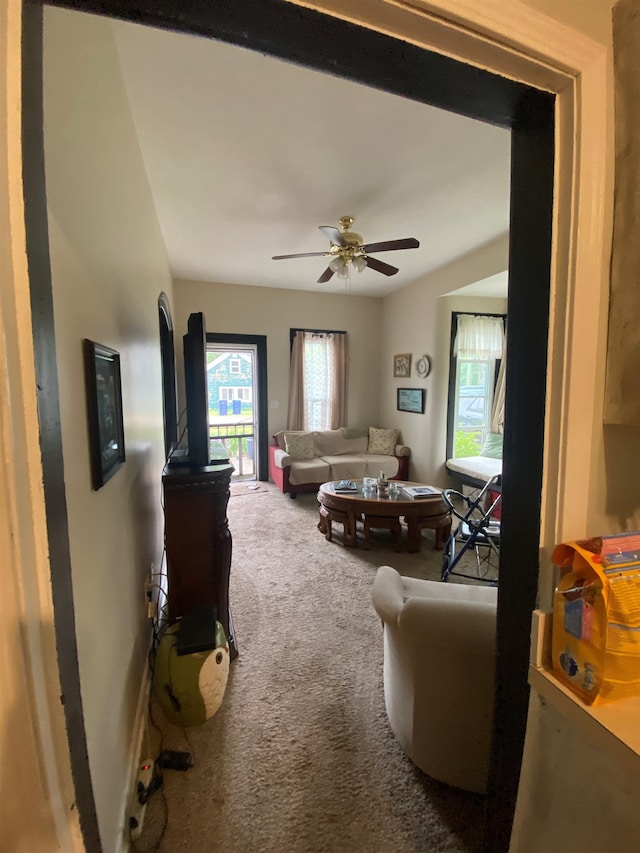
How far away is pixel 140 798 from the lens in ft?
4.22

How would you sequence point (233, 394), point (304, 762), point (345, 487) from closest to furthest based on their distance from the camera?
point (304, 762)
point (345, 487)
point (233, 394)

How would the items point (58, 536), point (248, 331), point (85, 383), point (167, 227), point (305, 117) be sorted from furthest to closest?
point (248, 331) → point (167, 227) → point (305, 117) → point (85, 383) → point (58, 536)

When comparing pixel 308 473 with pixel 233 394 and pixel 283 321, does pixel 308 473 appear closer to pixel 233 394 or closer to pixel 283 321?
pixel 233 394

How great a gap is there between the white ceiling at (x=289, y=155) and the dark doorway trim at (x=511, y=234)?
118cm

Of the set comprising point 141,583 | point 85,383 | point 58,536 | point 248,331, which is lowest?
point 141,583

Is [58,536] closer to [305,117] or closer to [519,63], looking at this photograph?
[519,63]

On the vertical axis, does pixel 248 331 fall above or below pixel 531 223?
above

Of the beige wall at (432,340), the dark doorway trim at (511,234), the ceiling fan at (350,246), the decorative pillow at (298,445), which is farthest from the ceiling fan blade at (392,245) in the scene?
the decorative pillow at (298,445)

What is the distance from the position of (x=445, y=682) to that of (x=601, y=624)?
0.89m

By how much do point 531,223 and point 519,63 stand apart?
10.4 inches

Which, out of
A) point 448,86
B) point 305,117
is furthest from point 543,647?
point 305,117

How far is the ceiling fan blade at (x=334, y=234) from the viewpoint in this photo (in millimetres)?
2725

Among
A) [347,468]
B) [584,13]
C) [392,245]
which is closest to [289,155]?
[392,245]

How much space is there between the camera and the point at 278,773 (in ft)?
Result: 4.63
